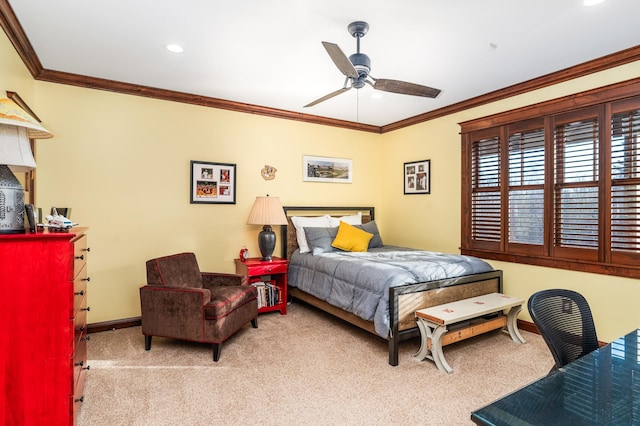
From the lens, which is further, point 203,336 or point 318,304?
point 318,304

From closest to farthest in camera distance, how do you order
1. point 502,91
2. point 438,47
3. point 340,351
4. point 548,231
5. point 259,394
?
point 259,394
point 438,47
point 340,351
point 548,231
point 502,91

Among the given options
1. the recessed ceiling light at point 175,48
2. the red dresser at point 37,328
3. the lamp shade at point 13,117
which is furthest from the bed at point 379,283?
the lamp shade at point 13,117

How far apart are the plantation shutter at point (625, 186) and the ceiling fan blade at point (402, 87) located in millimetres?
1791

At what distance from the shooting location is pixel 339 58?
7.67ft

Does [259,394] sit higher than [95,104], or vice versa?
[95,104]

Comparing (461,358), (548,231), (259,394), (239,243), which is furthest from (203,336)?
(548,231)

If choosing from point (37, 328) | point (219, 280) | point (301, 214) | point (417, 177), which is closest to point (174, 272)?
point (219, 280)

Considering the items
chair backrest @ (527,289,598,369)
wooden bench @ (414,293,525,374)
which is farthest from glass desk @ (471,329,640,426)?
wooden bench @ (414,293,525,374)

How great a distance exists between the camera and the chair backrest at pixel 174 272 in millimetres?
3330

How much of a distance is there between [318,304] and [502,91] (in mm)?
3289

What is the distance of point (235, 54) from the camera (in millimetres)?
3184

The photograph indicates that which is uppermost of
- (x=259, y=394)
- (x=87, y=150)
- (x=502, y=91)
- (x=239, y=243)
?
(x=502, y=91)

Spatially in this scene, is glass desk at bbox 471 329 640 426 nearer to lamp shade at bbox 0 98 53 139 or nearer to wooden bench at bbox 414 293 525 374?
wooden bench at bbox 414 293 525 374

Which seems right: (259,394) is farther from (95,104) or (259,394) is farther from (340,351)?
(95,104)
